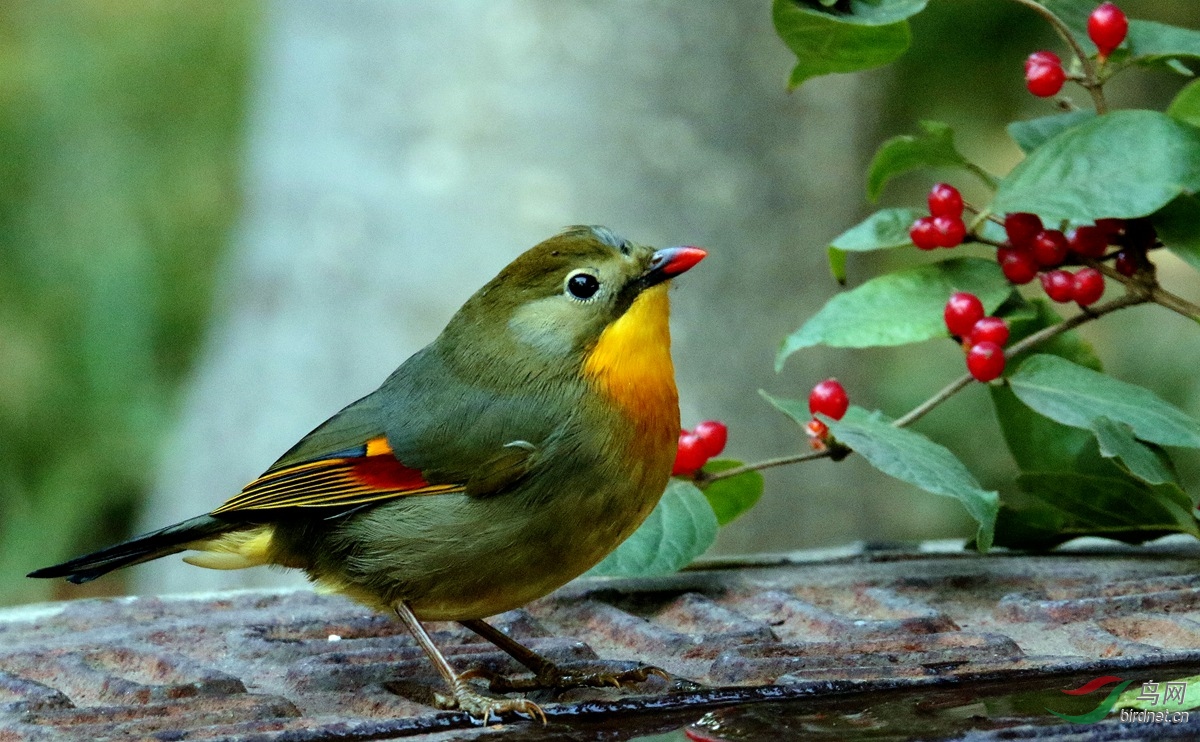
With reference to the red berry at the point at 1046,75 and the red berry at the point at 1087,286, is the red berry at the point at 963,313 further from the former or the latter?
the red berry at the point at 1046,75

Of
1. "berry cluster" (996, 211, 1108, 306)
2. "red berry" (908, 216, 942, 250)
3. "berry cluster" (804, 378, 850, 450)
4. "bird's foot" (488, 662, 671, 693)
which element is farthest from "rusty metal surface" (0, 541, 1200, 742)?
"red berry" (908, 216, 942, 250)

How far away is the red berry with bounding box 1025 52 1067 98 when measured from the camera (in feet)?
10.5

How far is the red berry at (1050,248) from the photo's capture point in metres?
3.18

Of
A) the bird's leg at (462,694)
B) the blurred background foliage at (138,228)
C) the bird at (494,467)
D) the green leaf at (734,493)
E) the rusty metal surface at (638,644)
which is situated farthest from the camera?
the blurred background foliage at (138,228)

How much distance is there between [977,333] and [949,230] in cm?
25

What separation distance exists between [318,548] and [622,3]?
312cm

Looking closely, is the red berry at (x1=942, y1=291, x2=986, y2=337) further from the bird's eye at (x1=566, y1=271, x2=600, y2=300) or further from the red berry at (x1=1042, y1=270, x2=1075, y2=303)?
the bird's eye at (x1=566, y1=271, x2=600, y2=300)

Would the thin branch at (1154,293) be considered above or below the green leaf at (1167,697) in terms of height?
above

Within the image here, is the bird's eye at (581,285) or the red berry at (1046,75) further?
the red berry at (1046,75)

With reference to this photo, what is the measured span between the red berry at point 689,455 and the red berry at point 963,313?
0.61 m

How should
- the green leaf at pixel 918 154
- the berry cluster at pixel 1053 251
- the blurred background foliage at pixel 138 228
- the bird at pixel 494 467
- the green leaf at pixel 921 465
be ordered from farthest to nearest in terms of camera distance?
the blurred background foliage at pixel 138 228, the green leaf at pixel 918 154, the berry cluster at pixel 1053 251, the green leaf at pixel 921 465, the bird at pixel 494 467

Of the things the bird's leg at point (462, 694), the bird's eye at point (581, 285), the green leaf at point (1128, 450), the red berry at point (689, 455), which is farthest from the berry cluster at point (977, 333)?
the bird's leg at point (462, 694)

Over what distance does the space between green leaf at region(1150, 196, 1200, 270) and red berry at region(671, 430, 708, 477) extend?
3.65 feet

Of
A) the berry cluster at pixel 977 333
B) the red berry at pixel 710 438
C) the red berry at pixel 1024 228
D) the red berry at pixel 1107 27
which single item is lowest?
the red berry at pixel 710 438
